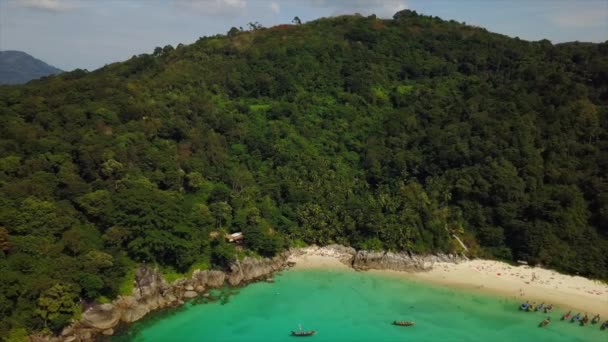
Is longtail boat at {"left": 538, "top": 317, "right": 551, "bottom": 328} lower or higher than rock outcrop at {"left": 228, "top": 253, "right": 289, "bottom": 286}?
lower

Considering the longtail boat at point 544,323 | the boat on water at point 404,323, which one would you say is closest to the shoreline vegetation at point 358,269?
the longtail boat at point 544,323

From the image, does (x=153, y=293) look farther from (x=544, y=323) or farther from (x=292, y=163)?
(x=544, y=323)

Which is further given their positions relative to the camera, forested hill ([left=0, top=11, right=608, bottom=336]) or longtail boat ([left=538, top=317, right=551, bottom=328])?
forested hill ([left=0, top=11, right=608, bottom=336])

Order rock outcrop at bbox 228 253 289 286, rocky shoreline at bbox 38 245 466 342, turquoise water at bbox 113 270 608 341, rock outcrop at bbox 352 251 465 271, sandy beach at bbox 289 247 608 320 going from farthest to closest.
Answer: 1. rock outcrop at bbox 352 251 465 271
2. rock outcrop at bbox 228 253 289 286
3. sandy beach at bbox 289 247 608 320
4. turquoise water at bbox 113 270 608 341
5. rocky shoreline at bbox 38 245 466 342

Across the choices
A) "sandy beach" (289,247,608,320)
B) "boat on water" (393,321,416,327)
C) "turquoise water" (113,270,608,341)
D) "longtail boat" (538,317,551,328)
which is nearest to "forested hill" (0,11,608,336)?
"sandy beach" (289,247,608,320)

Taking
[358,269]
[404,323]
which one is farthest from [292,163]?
[404,323]

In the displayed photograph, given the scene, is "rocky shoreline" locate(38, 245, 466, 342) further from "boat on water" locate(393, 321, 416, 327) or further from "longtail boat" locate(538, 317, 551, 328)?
"longtail boat" locate(538, 317, 551, 328)
